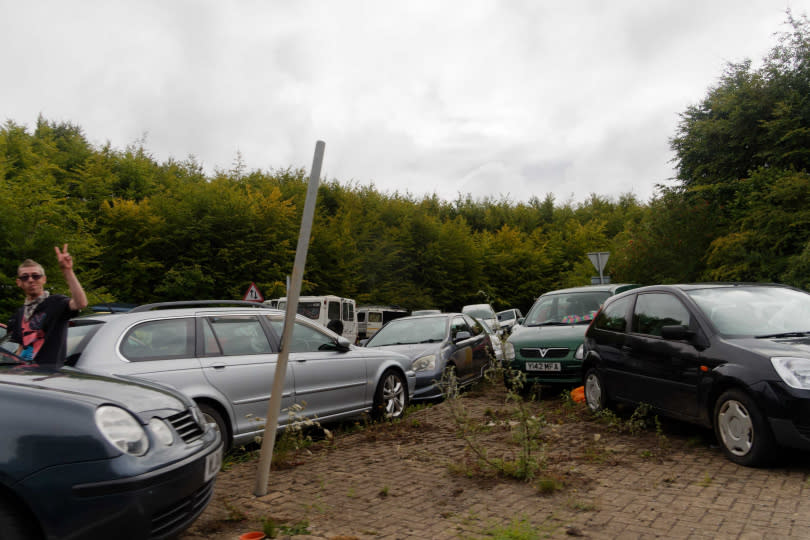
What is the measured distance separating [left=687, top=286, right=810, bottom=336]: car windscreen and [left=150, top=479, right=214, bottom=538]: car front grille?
459 cm

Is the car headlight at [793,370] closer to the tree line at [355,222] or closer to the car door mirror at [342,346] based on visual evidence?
the car door mirror at [342,346]

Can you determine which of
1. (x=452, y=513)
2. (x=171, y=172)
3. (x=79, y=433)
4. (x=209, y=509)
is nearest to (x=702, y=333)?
(x=452, y=513)

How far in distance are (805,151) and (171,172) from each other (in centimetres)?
3278

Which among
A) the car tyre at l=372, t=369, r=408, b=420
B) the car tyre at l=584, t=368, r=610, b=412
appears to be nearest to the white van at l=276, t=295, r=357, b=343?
the car tyre at l=372, t=369, r=408, b=420

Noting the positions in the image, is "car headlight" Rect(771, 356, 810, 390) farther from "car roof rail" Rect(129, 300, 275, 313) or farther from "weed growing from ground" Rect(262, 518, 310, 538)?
"car roof rail" Rect(129, 300, 275, 313)

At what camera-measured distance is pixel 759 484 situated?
15.4 ft

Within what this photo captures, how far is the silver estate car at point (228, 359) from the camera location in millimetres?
5434

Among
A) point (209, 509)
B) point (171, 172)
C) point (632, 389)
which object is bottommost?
point (209, 509)

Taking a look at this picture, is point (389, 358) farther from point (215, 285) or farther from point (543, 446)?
point (215, 285)

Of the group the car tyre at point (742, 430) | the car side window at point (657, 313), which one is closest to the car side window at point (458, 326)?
the car side window at point (657, 313)

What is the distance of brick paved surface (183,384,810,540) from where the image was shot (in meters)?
3.92

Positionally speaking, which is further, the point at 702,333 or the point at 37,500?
the point at 702,333

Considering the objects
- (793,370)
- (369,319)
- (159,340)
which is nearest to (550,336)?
(793,370)

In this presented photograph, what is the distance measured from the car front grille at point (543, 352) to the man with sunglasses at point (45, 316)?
21.3 ft
